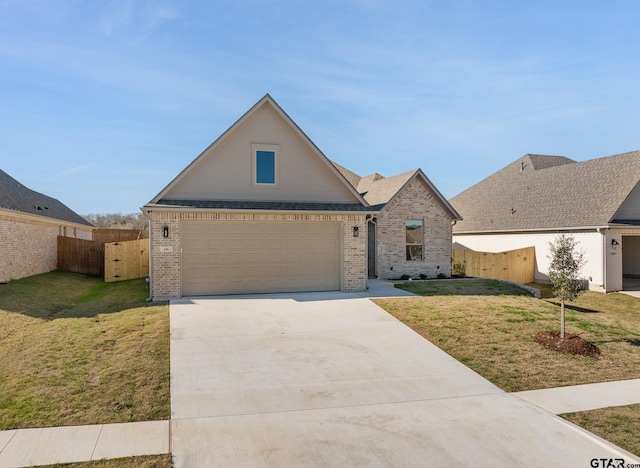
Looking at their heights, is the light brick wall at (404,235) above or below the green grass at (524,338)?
above

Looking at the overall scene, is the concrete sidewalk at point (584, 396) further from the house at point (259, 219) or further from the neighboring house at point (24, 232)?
the neighboring house at point (24, 232)

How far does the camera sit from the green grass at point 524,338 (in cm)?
704

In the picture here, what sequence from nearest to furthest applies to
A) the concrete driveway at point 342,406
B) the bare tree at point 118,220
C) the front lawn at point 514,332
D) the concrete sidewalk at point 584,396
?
1. the concrete driveway at point 342,406
2. the concrete sidewalk at point 584,396
3. the front lawn at point 514,332
4. the bare tree at point 118,220

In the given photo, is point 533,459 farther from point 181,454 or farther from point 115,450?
point 115,450

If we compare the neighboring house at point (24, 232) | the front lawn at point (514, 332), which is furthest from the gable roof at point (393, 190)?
the neighboring house at point (24, 232)

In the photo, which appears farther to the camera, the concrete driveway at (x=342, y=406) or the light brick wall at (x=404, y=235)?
the light brick wall at (x=404, y=235)

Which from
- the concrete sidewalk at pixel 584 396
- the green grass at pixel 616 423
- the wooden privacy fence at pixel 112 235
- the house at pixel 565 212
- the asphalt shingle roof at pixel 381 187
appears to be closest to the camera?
the green grass at pixel 616 423

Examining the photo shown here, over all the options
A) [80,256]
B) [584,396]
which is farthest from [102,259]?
[584,396]

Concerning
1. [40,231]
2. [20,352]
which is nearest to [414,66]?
[20,352]

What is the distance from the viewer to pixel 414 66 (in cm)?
1581

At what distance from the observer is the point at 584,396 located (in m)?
7.51

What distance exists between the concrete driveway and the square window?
246 inches

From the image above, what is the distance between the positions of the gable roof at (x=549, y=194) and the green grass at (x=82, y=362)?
64.7 feet

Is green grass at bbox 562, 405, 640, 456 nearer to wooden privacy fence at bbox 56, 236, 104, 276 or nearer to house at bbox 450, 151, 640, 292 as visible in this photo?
house at bbox 450, 151, 640, 292
